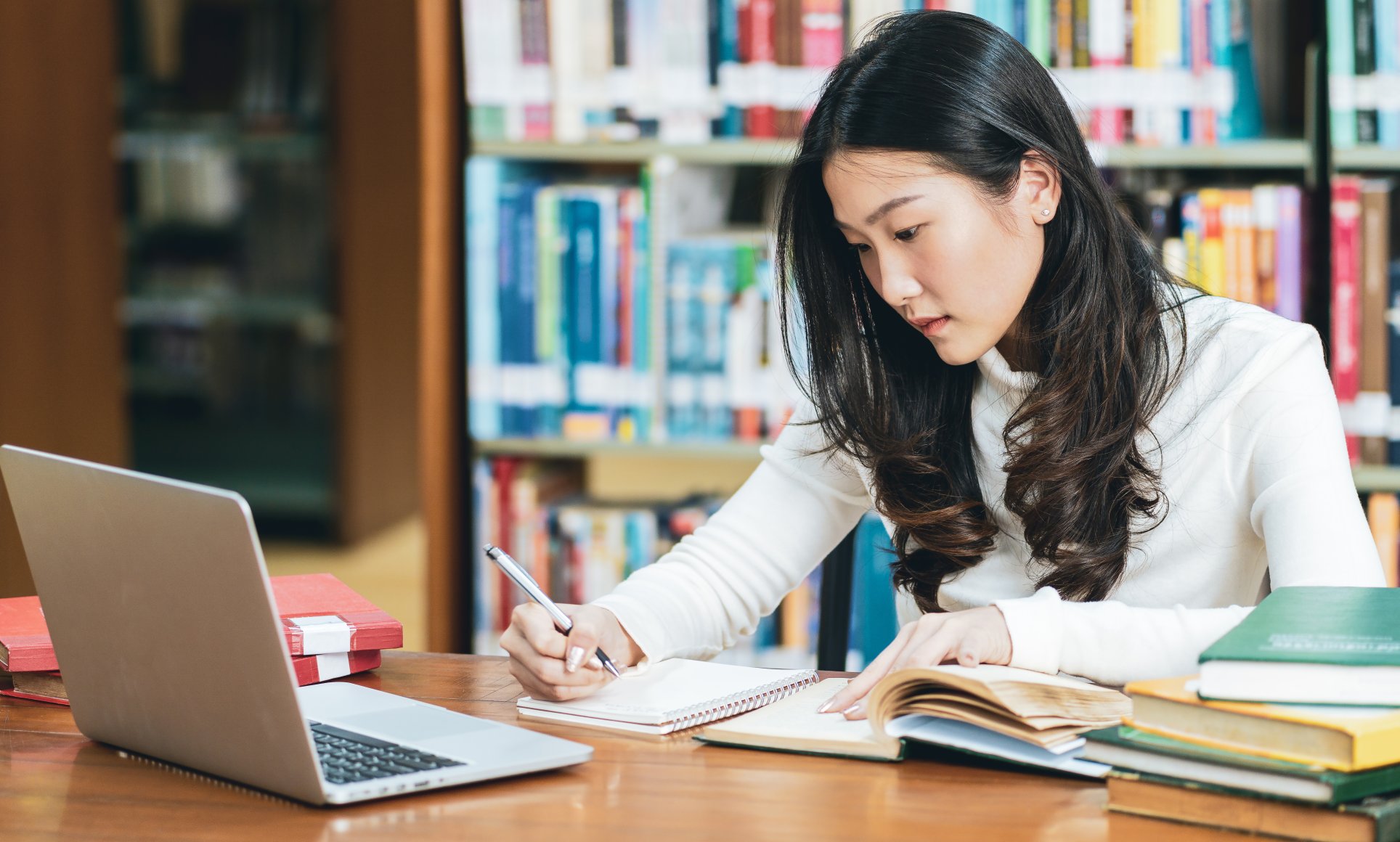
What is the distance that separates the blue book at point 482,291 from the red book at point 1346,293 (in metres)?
1.20

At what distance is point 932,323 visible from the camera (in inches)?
49.4

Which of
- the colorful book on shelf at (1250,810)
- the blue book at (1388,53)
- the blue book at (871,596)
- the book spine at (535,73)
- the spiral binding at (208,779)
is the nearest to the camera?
the colorful book on shelf at (1250,810)

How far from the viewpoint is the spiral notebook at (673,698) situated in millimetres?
972

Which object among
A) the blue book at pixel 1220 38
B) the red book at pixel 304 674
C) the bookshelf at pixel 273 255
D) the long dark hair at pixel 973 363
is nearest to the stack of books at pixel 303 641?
the red book at pixel 304 674

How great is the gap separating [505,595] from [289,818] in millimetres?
1442

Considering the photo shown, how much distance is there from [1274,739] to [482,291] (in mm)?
1600

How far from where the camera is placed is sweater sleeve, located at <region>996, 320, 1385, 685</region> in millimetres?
989

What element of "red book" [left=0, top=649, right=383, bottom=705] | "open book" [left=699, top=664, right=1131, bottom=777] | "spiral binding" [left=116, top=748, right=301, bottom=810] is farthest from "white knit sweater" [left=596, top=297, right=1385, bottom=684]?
"spiral binding" [left=116, top=748, right=301, bottom=810]

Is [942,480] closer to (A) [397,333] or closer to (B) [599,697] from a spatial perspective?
(B) [599,697]

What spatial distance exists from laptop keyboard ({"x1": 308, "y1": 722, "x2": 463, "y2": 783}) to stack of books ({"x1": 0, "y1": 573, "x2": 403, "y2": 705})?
0.15 meters

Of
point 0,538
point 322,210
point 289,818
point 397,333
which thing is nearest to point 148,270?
point 322,210

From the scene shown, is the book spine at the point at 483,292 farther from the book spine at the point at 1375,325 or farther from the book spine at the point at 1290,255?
the book spine at the point at 1375,325

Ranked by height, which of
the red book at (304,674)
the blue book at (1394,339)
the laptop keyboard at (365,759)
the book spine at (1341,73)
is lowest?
the red book at (304,674)

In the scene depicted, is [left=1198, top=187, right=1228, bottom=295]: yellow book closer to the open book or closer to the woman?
the woman
